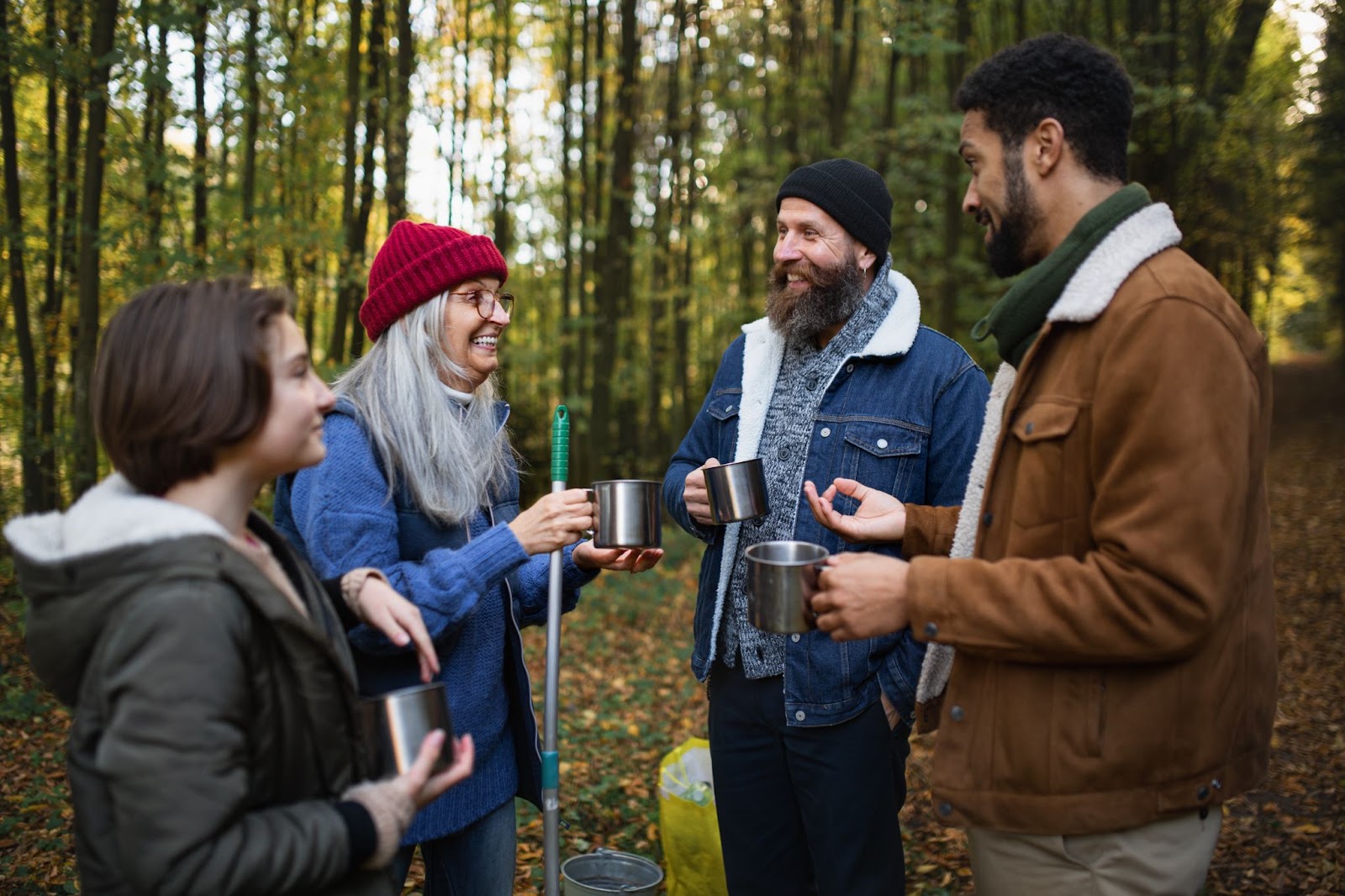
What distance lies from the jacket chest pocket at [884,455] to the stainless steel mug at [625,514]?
72 centimetres

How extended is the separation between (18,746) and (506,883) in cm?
453

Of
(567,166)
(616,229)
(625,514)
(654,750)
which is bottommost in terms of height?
(654,750)

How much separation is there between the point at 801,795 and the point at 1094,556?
1.54 m

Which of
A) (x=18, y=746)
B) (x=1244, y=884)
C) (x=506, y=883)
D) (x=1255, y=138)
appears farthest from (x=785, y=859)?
(x=1255, y=138)

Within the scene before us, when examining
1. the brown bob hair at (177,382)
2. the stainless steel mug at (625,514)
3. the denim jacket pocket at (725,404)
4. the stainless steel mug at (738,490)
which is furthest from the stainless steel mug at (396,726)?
the denim jacket pocket at (725,404)

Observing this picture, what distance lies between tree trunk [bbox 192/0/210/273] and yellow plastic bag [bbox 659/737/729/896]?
5765 mm

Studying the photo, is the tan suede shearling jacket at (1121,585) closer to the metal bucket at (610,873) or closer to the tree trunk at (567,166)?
the metal bucket at (610,873)

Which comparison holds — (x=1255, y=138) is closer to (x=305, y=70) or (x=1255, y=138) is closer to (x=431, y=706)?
(x=305, y=70)

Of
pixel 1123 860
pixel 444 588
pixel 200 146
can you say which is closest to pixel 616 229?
pixel 200 146

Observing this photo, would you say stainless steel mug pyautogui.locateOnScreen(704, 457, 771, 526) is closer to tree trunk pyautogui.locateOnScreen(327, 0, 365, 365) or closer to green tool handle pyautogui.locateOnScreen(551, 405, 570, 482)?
green tool handle pyautogui.locateOnScreen(551, 405, 570, 482)

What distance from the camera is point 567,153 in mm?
14086

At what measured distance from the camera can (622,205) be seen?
38.9 feet

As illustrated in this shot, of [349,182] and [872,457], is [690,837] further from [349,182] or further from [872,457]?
[349,182]

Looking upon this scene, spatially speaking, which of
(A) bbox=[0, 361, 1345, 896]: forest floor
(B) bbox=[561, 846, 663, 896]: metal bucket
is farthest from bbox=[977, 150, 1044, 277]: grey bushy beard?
(A) bbox=[0, 361, 1345, 896]: forest floor
